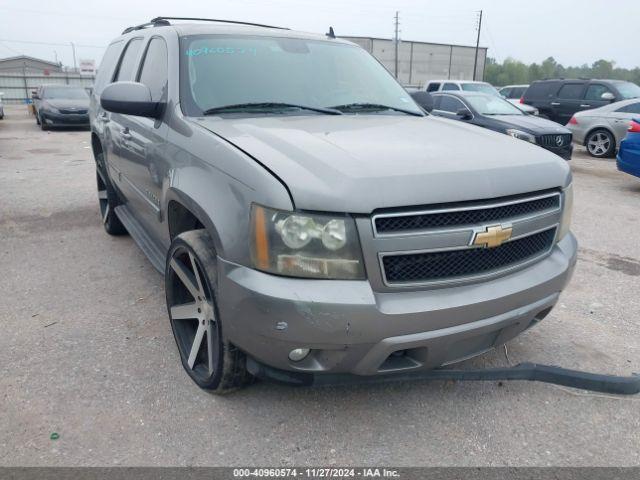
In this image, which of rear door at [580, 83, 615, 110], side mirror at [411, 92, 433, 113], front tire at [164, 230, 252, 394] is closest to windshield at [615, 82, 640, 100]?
rear door at [580, 83, 615, 110]

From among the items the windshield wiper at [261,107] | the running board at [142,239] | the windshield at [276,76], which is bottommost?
the running board at [142,239]

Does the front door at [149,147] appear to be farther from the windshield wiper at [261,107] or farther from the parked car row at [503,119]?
the parked car row at [503,119]

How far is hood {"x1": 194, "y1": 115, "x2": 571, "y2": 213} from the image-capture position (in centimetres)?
209

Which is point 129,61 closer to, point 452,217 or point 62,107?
point 452,217

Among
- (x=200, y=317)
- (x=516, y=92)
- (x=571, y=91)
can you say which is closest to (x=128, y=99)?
(x=200, y=317)

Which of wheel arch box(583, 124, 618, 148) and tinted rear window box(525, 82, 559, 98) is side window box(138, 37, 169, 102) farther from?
tinted rear window box(525, 82, 559, 98)

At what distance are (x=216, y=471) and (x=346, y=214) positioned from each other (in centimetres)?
123

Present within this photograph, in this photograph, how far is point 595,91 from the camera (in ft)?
47.2

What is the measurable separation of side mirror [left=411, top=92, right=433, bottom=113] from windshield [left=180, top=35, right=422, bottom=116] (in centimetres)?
41

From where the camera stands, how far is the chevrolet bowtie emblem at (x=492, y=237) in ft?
7.37

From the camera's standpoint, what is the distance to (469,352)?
2.43 m

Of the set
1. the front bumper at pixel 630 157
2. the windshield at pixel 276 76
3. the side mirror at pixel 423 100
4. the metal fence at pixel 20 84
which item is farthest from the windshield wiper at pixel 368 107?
the metal fence at pixel 20 84

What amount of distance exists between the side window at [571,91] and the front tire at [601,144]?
3014 mm

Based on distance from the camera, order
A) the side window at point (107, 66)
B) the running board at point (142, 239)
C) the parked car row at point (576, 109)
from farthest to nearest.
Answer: the parked car row at point (576, 109)
the side window at point (107, 66)
the running board at point (142, 239)
